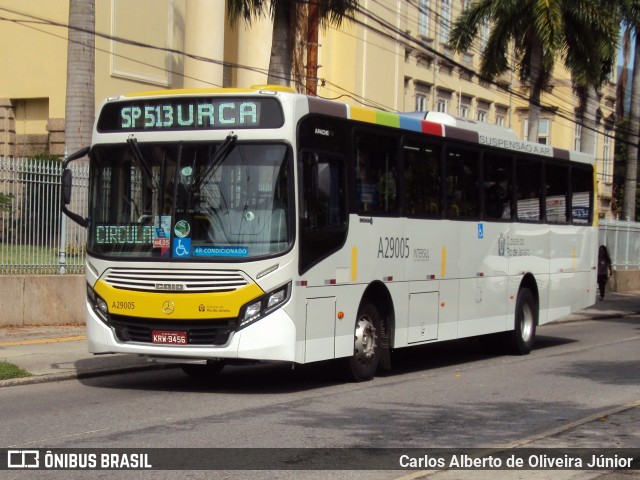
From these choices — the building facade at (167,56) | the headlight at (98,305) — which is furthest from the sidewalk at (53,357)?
the building facade at (167,56)

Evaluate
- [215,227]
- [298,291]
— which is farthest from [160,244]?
[298,291]

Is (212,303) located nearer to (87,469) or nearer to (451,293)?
(87,469)

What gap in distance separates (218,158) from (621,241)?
31.1 meters

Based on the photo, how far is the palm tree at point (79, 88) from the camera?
2108cm

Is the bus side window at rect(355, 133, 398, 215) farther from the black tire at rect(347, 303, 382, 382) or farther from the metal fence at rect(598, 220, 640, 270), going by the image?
the metal fence at rect(598, 220, 640, 270)

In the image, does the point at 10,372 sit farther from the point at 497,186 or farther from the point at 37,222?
the point at 497,186

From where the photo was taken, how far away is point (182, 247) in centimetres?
1187

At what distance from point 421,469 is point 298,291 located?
13.0ft

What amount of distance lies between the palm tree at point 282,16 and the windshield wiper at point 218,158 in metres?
9.70

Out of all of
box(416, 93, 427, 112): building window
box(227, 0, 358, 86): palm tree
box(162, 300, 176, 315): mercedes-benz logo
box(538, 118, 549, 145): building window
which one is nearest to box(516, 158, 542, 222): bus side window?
box(227, 0, 358, 86): palm tree

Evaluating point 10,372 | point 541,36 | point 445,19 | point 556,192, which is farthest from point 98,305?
point 445,19

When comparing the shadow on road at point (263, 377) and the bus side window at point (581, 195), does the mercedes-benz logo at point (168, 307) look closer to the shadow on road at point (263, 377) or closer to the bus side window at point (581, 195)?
the shadow on road at point (263, 377)

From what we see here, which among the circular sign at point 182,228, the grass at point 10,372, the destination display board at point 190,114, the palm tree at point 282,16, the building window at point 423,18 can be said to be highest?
the building window at point 423,18

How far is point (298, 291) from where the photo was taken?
1186 cm
